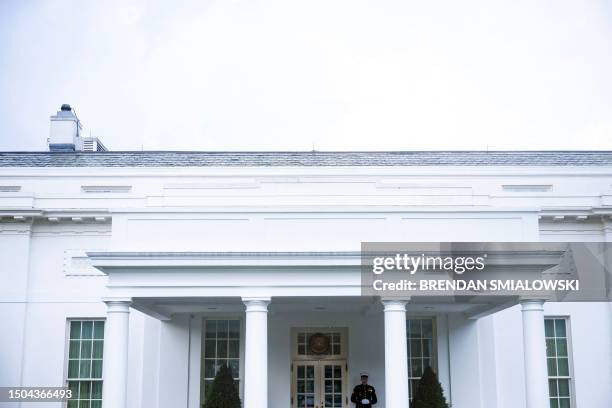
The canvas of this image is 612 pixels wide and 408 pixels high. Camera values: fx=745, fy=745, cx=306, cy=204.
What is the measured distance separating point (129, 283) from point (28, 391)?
6.46 m

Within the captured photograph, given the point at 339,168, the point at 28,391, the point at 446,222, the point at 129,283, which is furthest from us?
the point at 339,168

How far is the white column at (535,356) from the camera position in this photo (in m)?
14.4

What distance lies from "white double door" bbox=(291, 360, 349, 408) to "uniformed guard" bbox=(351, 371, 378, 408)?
1201 millimetres

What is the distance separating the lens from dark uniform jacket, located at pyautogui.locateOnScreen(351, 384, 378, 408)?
18.5 m

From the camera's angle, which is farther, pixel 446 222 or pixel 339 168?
pixel 339 168

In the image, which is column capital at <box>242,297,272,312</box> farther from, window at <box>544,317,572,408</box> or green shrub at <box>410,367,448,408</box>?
window at <box>544,317,572,408</box>

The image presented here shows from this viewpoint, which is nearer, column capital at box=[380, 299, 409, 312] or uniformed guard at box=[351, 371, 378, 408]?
column capital at box=[380, 299, 409, 312]

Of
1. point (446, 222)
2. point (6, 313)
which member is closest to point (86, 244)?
point (6, 313)

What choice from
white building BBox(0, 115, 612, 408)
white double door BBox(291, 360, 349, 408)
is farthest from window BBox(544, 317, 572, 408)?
white double door BBox(291, 360, 349, 408)

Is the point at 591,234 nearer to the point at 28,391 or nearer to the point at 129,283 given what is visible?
the point at 129,283

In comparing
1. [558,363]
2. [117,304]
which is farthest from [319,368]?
[117,304]

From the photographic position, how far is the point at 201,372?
1955 centimetres

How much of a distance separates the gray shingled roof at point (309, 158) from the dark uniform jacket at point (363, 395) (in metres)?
6.78

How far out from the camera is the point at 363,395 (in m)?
18.5
